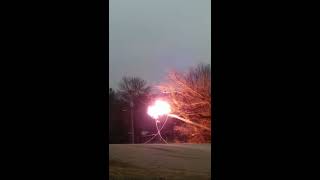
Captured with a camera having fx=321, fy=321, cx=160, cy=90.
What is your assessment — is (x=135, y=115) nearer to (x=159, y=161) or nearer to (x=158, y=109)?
(x=158, y=109)

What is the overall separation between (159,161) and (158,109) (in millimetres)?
1140

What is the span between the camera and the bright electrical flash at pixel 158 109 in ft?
13.3

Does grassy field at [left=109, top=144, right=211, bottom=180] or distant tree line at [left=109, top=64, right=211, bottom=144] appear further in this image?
distant tree line at [left=109, top=64, right=211, bottom=144]

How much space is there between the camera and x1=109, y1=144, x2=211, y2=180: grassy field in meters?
2.81

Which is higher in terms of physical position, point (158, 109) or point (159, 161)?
point (158, 109)

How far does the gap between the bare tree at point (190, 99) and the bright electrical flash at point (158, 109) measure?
0.17 metres

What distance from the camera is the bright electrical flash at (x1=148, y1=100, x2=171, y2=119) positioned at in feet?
13.3

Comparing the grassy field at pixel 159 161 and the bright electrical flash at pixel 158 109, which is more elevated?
the bright electrical flash at pixel 158 109

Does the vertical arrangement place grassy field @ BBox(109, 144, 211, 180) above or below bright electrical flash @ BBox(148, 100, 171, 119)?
below

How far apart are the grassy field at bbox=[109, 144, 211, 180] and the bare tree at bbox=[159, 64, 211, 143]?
73 centimetres

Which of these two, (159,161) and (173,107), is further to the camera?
(173,107)

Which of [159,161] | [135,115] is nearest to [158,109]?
[135,115]

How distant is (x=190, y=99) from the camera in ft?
15.1
